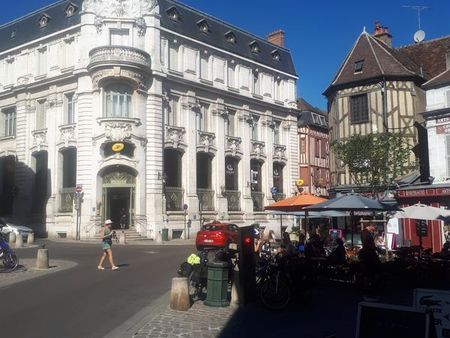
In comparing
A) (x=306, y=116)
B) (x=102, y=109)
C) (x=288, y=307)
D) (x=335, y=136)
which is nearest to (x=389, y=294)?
(x=288, y=307)

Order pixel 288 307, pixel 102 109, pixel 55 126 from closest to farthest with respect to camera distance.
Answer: pixel 288 307
pixel 102 109
pixel 55 126

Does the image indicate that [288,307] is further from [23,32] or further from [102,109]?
[23,32]

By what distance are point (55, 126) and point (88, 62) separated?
4876 mm

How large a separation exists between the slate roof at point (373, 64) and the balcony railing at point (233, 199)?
9.60 m

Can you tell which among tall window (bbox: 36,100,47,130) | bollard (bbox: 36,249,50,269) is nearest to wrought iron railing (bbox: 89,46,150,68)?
tall window (bbox: 36,100,47,130)

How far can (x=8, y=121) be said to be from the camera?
3497 cm

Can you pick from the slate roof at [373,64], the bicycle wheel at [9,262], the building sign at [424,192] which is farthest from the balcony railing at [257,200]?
the bicycle wheel at [9,262]

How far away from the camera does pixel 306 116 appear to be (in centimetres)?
4812

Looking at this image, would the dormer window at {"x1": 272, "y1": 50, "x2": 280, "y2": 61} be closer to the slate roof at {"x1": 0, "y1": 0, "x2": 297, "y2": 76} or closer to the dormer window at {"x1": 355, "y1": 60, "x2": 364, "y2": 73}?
the slate roof at {"x1": 0, "y1": 0, "x2": 297, "y2": 76}

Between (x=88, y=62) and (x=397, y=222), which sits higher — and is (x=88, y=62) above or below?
above

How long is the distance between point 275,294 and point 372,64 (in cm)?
2327

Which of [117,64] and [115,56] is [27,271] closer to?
[117,64]

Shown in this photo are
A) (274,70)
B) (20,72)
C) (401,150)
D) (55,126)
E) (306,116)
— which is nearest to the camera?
(401,150)

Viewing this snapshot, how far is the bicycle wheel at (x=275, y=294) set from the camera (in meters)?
8.76
